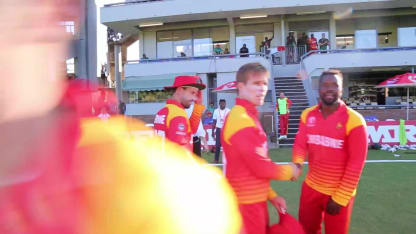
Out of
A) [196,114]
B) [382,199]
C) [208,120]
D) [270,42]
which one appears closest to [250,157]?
[196,114]

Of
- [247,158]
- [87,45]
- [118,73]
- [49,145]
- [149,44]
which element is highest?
[149,44]

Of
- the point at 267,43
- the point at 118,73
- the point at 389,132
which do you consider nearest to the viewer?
the point at 389,132

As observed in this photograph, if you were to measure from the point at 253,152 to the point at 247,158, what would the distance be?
0.06 metres

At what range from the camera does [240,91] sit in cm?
272

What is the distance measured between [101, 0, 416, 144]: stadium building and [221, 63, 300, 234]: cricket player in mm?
18331

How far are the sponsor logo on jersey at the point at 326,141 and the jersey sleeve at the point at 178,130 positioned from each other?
1.37 m

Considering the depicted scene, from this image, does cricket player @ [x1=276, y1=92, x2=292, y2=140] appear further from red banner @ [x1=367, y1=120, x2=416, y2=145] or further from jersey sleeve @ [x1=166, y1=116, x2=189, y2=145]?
jersey sleeve @ [x1=166, y1=116, x2=189, y2=145]

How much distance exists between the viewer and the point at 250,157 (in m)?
2.45

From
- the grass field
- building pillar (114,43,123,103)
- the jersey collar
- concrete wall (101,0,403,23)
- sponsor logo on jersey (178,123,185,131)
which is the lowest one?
the grass field

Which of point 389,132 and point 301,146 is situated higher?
point 301,146

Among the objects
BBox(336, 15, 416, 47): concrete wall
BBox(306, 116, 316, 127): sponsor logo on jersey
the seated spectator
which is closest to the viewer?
BBox(306, 116, 316, 127): sponsor logo on jersey

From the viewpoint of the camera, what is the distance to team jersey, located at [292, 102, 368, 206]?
119 inches

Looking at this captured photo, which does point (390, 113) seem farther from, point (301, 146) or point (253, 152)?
point (253, 152)

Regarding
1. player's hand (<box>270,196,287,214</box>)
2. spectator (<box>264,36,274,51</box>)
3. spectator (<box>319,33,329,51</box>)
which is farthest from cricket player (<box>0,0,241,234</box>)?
spectator (<box>264,36,274,51</box>)
